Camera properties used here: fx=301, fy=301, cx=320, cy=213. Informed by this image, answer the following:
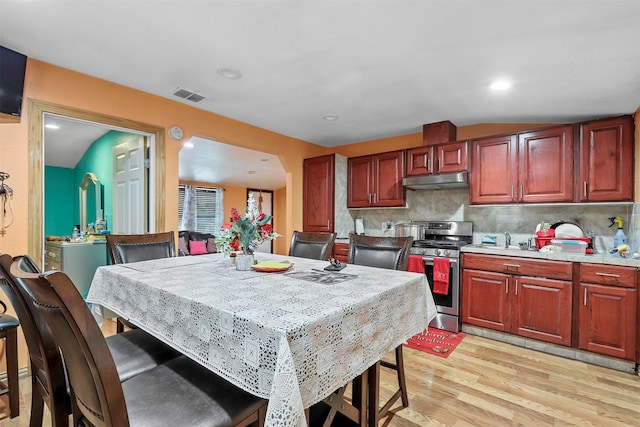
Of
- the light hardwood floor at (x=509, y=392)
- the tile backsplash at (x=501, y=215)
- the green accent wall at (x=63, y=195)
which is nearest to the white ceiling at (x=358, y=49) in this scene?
the tile backsplash at (x=501, y=215)

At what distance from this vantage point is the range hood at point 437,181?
3303 mm

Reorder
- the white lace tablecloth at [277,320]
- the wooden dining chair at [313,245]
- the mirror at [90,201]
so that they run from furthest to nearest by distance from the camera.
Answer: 1. the mirror at [90,201]
2. the wooden dining chair at [313,245]
3. the white lace tablecloth at [277,320]

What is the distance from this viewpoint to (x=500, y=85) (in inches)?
95.1

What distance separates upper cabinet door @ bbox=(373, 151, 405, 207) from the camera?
3.82 metres

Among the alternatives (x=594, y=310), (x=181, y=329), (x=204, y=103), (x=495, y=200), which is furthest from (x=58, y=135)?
(x=594, y=310)

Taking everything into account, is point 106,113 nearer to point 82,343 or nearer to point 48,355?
point 48,355

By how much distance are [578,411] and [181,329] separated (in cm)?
236

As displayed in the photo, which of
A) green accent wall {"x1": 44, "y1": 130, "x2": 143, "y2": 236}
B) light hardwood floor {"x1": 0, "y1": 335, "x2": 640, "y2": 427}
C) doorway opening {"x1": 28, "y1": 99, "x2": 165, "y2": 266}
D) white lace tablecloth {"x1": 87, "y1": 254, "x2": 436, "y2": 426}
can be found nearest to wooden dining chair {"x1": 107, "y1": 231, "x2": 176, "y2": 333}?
white lace tablecloth {"x1": 87, "y1": 254, "x2": 436, "y2": 426}

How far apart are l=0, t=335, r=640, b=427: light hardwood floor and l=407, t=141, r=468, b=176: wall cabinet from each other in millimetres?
1904

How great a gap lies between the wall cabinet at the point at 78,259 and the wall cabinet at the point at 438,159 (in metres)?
4.02

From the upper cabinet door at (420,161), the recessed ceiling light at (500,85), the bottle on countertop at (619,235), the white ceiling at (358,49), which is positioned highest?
the white ceiling at (358,49)

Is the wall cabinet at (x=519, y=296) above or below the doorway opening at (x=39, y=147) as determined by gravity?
below

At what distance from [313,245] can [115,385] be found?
179 centimetres

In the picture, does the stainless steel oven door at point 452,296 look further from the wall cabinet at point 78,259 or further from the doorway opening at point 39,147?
the wall cabinet at point 78,259
